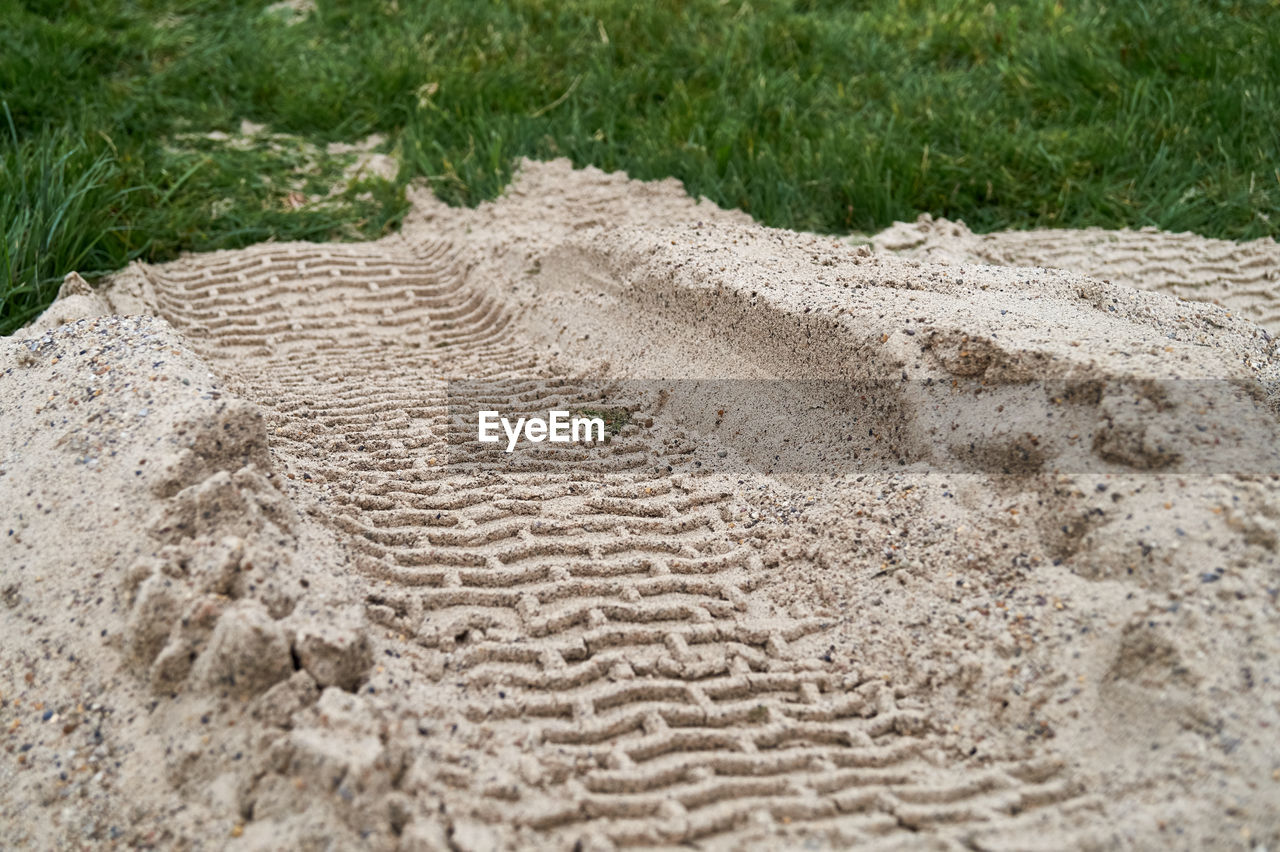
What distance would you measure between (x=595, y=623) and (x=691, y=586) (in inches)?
11.0

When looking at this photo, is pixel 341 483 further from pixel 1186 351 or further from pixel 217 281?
pixel 1186 351

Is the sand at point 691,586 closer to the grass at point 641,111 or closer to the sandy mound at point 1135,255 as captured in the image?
the sandy mound at point 1135,255

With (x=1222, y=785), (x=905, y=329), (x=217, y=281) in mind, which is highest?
(x=905, y=329)

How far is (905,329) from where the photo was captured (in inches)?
119

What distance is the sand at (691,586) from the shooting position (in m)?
1.94

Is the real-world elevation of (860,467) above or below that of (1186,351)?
below

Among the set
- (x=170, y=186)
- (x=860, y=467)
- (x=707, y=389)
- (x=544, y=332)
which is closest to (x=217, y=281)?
(x=170, y=186)

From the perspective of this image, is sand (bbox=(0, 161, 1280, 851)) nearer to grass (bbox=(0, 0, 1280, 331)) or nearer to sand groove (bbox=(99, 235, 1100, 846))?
sand groove (bbox=(99, 235, 1100, 846))

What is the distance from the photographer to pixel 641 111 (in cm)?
579

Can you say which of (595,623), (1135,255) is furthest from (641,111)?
(595,623)

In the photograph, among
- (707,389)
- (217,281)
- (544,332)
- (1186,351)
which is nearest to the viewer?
(1186,351)

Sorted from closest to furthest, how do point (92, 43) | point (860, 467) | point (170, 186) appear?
point (860, 467) < point (170, 186) < point (92, 43)

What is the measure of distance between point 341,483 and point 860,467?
4.53 feet

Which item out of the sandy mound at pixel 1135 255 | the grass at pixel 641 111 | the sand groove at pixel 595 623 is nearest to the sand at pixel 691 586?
the sand groove at pixel 595 623
